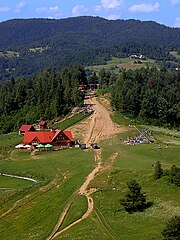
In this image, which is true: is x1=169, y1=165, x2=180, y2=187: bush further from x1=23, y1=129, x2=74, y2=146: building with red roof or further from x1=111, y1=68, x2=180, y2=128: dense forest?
x1=111, y1=68, x2=180, y2=128: dense forest

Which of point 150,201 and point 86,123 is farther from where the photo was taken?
point 86,123

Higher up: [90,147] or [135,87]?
[135,87]

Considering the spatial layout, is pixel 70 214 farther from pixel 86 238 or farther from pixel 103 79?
pixel 103 79

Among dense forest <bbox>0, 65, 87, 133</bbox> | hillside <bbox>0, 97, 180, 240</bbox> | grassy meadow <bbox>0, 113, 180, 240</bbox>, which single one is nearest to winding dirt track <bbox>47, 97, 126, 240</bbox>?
hillside <bbox>0, 97, 180, 240</bbox>

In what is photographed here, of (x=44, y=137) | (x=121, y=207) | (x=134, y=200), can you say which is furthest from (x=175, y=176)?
(x=44, y=137)

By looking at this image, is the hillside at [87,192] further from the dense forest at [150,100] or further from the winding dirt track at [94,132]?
the dense forest at [150,100]

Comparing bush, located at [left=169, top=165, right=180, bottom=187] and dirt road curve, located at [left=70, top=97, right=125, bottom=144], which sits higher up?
bush, located at [left=169, top=165, right=180, bottom=187]

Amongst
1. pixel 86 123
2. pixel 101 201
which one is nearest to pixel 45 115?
pixel 86 123

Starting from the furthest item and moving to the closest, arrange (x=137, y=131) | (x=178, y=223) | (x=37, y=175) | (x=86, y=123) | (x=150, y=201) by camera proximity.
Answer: (x=86, y=123) → (x=137, y=131) → (x=37, y=175) → (x=150, y=201) → (x=178, y=223)
